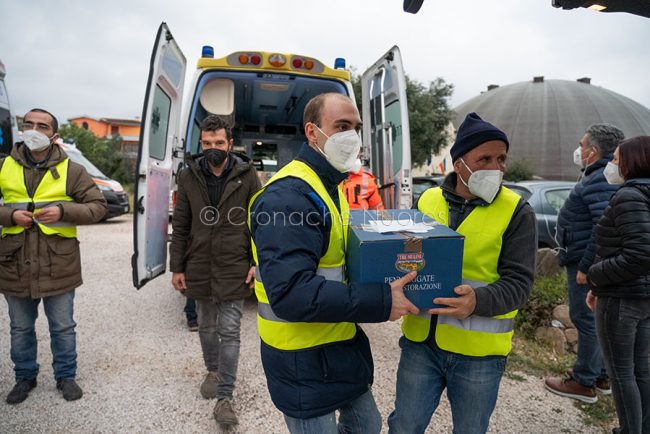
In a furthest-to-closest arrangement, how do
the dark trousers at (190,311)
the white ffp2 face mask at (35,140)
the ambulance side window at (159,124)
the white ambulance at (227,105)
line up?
the dark trousers at (190,311) → the ambulance side window at (159,124) → the white ambulance at (227,105) → the white ffp2 face mask at (35,140)

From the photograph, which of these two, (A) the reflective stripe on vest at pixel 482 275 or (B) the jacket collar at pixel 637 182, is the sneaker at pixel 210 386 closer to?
(A) the reflective stripe on vest at pixel 482 275

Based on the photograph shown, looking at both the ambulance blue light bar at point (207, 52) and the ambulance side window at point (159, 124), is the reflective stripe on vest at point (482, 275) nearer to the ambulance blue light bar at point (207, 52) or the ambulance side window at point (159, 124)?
the ambulance side window at point (159, 124)

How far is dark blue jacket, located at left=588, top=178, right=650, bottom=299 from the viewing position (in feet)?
6.67

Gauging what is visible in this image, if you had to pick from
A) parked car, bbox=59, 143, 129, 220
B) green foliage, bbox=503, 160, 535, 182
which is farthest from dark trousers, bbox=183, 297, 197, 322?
green foliage, bbox=503, 160, 535, 182

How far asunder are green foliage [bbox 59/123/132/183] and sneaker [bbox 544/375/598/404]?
75.6 feet

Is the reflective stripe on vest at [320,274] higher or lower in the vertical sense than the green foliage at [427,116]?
lower

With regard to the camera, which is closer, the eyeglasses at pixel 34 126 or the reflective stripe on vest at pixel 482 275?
the reflective stripe on vest at pixel 482 275

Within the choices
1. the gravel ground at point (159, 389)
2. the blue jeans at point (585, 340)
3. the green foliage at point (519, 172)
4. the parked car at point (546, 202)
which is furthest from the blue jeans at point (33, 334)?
the green foliage at point (519, 172)

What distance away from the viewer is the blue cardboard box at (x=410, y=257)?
4.03ft

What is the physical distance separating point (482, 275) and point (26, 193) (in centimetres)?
291

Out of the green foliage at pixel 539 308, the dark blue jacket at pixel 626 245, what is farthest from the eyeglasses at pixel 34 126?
the green foliage at pixel 539 308

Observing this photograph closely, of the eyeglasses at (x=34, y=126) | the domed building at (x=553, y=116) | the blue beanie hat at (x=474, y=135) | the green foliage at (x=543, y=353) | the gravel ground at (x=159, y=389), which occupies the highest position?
the domed building at (x=553, y=116)

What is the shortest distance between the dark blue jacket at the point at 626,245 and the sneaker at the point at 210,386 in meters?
2.60

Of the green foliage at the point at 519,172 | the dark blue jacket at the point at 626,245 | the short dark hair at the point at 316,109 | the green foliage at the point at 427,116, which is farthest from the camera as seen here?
the green foliage at the point at 519,172
